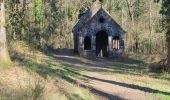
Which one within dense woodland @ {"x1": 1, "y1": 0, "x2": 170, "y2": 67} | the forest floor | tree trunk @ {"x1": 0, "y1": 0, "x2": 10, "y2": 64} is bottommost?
the forest floor

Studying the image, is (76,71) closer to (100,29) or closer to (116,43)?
(100,29)

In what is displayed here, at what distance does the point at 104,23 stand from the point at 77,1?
30.5 meters

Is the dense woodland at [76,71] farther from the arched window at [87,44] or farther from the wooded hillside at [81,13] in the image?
the arched window at [87,44]

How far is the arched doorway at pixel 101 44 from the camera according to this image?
50.5 m

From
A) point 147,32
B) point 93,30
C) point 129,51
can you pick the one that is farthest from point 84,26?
point 147,32

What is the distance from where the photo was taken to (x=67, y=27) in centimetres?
7688

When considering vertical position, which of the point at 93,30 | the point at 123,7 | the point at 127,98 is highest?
the point at 123,7

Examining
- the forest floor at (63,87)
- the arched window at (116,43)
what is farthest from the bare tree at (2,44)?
the arched window at (116,43)

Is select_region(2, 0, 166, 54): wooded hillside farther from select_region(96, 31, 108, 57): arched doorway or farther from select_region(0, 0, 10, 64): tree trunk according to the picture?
select_region(0, 0, 10, 64): tree trunk

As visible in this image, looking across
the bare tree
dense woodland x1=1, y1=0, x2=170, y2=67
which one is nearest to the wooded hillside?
dense woodland x1=1, y1=0, x2=170, y2=67

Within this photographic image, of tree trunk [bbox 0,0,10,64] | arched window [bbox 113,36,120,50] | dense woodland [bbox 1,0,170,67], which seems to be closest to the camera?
tree trunk [bbox 0,0,10,64]

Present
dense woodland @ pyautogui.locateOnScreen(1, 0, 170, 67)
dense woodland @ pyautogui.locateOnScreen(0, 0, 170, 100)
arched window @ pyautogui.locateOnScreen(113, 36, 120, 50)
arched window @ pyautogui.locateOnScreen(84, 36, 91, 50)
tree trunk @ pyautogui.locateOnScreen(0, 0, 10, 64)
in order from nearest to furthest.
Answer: dense woodland @ pyautogui.locateOnScreen(0, 0, 170, 100), tree trunk @ pyautogui.locateOnScreen(0, 0, 10, 64), arched window @ pyautogui.locateOnScreen(113, 36, 120, 50), arched window @ pyautogui.locateOnScreen(84, 36, 91, 50), dense woodland @ pyautogui.locateOnScreen(1, 0, 170, 67)

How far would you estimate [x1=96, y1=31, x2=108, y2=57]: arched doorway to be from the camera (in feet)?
166

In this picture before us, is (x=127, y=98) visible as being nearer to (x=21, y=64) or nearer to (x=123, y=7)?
(x=21, y=64)
